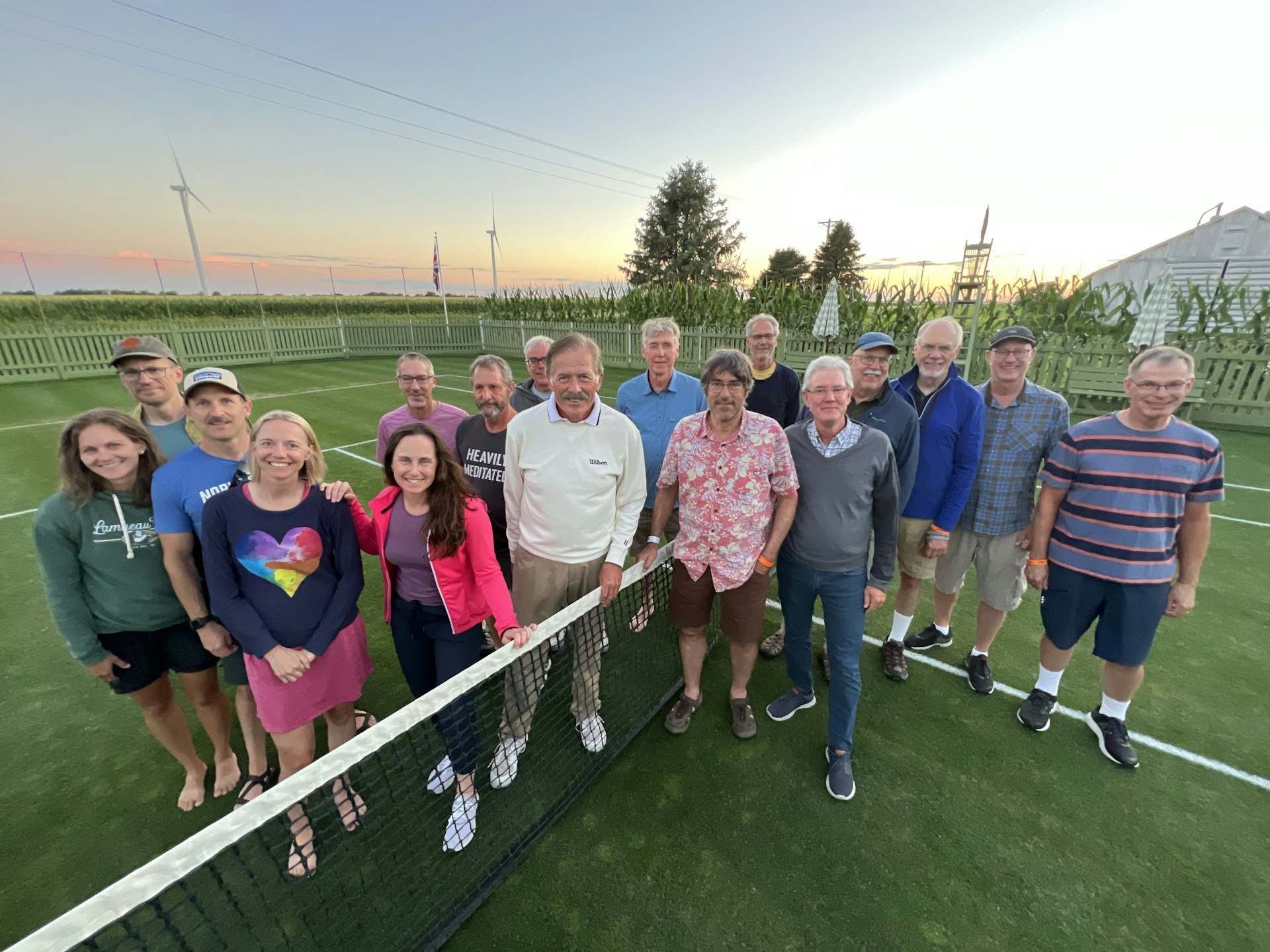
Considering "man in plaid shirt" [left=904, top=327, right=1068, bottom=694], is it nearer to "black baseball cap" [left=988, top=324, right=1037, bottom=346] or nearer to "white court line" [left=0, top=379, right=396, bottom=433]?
"black baseball cap" [left=988, top=324, right=1037, bottom=346]

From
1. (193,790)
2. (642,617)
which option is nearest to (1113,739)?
(642,617)

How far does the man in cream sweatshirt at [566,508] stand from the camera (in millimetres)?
2504

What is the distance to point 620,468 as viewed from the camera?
2604 millimetres

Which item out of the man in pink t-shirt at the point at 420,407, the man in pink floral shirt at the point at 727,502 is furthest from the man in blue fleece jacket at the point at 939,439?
the man in pink t-shirt at the point at 420,407

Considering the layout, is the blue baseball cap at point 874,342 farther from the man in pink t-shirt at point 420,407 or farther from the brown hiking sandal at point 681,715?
the man in pink t-shirt at point 420,407

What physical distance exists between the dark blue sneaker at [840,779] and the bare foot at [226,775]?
3237 millimetres

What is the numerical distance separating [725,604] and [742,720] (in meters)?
0.82

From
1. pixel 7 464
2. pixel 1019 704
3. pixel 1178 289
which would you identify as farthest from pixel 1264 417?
pixel 7 464

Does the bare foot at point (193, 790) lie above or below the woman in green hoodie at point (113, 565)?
below

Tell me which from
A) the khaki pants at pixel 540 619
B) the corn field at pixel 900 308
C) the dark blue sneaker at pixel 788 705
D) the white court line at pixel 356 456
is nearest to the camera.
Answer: the khaki pants at pixel 540 619

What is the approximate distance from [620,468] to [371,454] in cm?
731

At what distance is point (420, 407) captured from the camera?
11.3 ft

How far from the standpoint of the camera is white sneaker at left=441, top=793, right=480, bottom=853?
2393 mm

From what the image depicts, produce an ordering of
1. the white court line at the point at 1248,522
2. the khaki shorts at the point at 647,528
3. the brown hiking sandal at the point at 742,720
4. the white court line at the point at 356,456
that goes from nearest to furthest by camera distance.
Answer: the brown hiking sandal at the point at 742,720
the khaki shorts at the point at 647,528
the white court line at the point at 1248,522
the white court line at the point at 356,456
